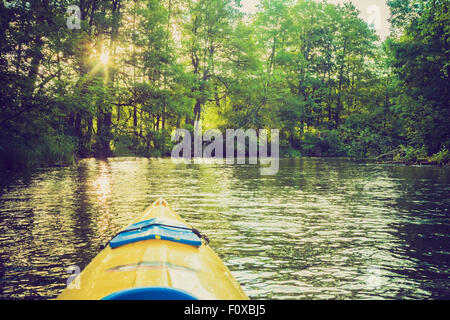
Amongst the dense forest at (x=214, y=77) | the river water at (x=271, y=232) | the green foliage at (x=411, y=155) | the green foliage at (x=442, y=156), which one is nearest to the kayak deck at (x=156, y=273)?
the river water at (x=271, y=232)

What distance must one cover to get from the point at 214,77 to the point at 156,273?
33.0 metres

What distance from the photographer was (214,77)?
115 feet

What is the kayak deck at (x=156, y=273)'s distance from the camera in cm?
274

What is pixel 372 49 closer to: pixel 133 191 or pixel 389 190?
pixel 389 190

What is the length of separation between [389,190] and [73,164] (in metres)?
14.0

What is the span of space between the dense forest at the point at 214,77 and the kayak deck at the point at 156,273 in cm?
1348

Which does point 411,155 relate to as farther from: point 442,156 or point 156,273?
point 156,273

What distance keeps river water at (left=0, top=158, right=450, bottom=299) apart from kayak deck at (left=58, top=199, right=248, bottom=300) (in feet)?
2.46

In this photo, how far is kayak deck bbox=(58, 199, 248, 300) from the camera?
2.74 m

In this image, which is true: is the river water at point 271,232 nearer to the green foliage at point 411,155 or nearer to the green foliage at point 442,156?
the green foliage at point 442,156

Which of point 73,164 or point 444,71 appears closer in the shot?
point 73,164

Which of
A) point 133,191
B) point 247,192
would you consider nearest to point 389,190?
point 247,192
